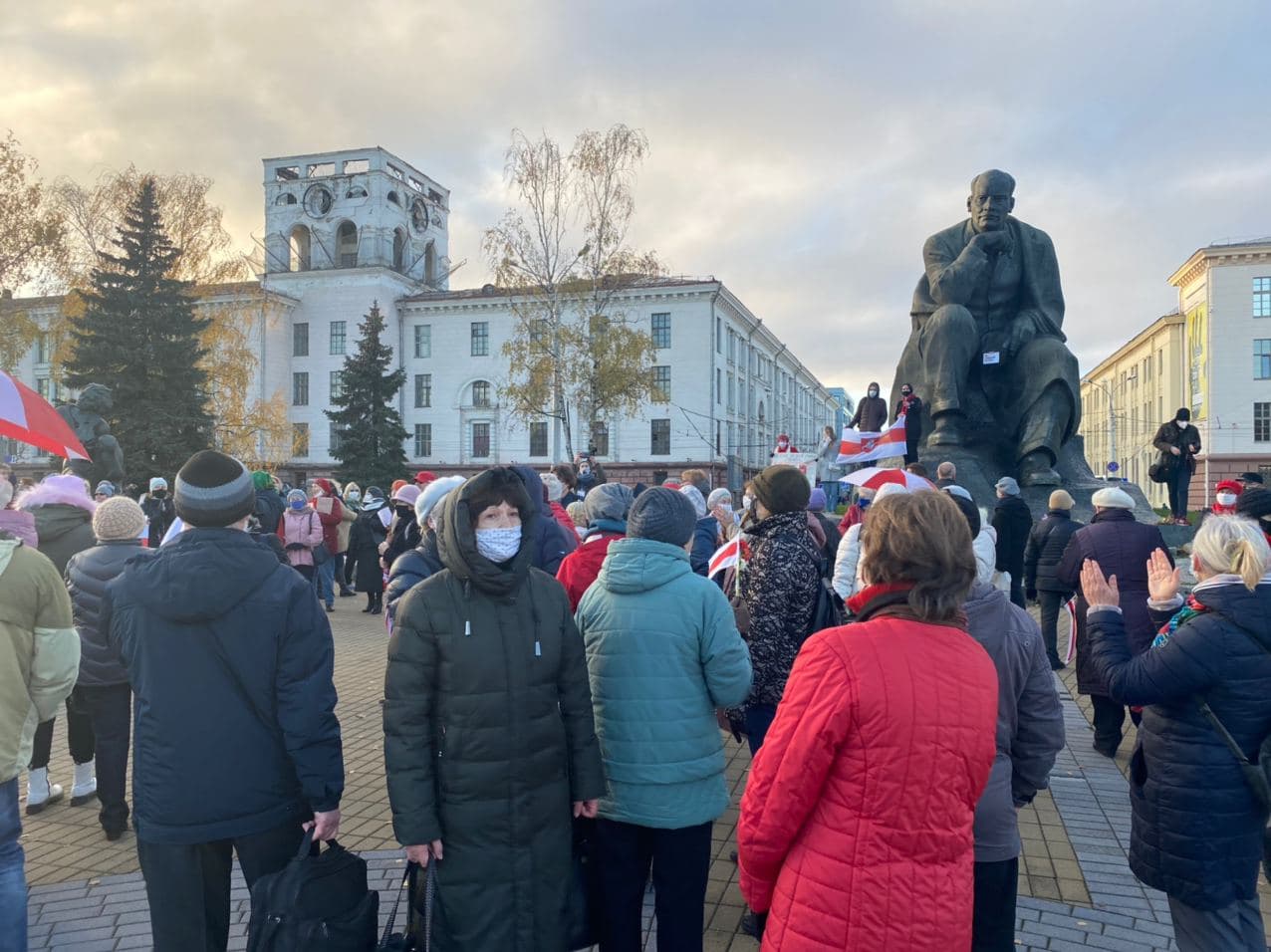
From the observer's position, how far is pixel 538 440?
5359cm

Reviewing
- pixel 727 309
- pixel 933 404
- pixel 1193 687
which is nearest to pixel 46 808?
pixel 1193 687

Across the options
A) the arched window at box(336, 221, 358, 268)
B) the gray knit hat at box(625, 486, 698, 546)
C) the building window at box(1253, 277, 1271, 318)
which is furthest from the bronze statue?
the building window at box(1253, 277, 1271, 318)

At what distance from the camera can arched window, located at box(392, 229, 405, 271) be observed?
59350 millimetres

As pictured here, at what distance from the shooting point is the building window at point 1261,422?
53.1 m

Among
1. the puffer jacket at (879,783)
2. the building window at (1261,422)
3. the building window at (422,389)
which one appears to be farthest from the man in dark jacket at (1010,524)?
the building window at (1261,422)

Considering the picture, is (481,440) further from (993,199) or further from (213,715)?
(213,715)

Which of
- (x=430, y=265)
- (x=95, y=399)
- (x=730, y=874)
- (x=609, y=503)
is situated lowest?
(x=730, y=874)

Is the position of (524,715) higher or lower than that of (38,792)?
higher

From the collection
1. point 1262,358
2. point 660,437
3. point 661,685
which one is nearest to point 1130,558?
point 661,685

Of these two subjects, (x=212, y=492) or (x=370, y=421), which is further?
(x=370, y=421)

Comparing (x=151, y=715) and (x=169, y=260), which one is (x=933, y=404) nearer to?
(x=151, y=715)

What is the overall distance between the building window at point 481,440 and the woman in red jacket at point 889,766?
53524 mm

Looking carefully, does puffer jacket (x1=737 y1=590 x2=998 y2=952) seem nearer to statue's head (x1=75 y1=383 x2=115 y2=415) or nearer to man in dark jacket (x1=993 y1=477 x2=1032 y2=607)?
man in dark jacket (x1=993 y1=477 x2=1032 y2=607)

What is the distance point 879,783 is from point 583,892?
1.36 meters
